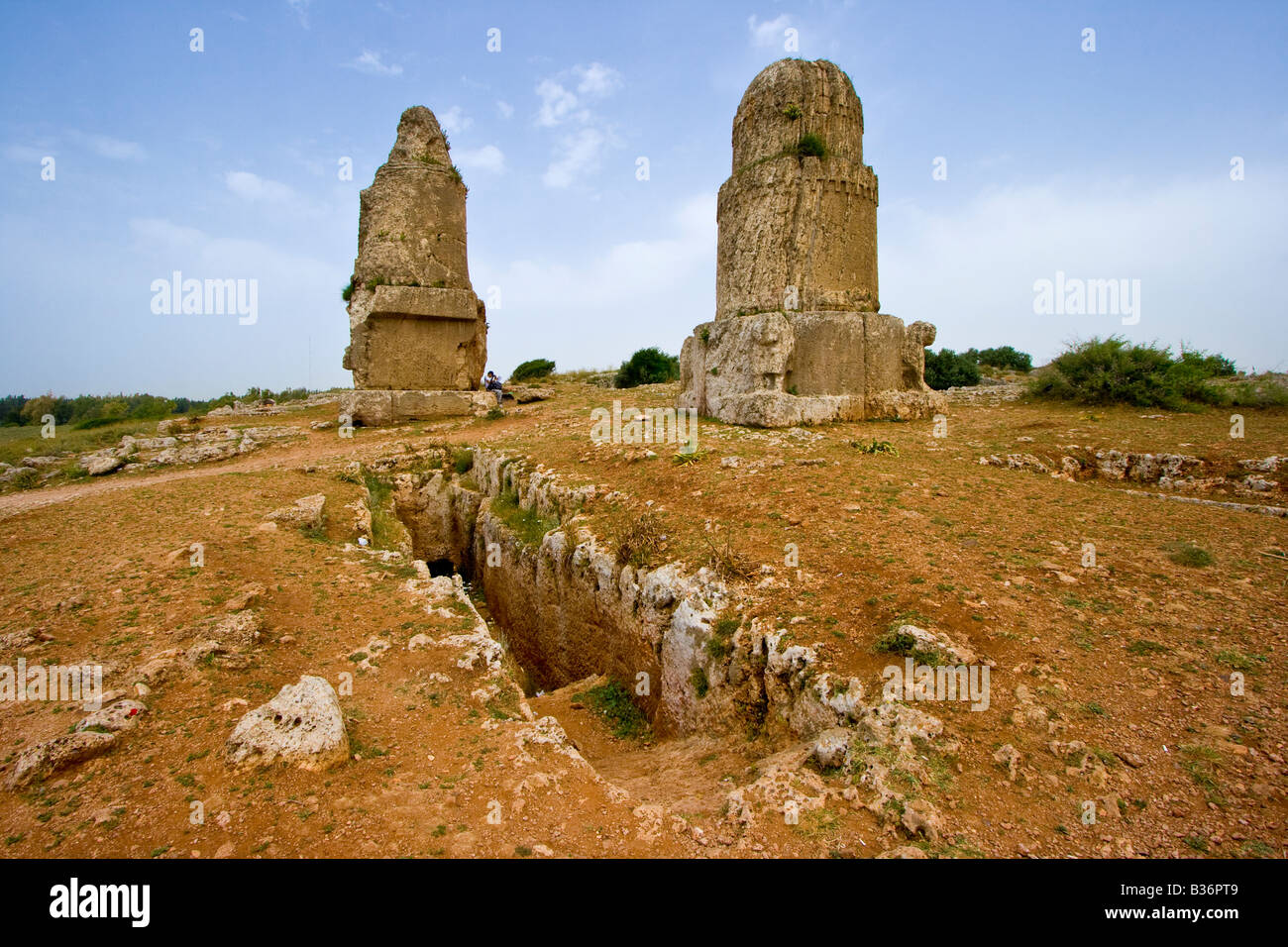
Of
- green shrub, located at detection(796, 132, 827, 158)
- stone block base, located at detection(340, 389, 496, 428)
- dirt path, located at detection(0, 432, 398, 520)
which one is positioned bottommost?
dirt path, located at detection(0, 432, 398, 520)

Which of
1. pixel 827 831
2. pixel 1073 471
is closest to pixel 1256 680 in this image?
pixel 827 831

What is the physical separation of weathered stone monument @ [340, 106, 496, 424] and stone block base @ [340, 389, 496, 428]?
19mm

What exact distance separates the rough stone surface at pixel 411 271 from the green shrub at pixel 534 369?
11.2 meters

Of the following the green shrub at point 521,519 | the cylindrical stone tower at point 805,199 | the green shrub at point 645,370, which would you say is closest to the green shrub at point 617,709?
the green shrub at point 521,519

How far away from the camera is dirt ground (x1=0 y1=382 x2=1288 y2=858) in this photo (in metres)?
2.31

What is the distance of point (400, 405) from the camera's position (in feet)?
38.7

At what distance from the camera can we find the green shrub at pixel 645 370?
1973 cm

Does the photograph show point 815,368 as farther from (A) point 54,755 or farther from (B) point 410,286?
(A) point 54,755

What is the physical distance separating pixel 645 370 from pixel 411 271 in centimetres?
942

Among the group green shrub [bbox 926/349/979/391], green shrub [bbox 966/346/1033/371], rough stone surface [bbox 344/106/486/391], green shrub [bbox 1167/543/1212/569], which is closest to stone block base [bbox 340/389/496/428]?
rough stone surface [bbox 344/106/486/391]

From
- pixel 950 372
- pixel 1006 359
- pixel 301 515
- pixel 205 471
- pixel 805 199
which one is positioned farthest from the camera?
pixel 1006 359

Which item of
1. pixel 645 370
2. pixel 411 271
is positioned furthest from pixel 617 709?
pixel 645 370

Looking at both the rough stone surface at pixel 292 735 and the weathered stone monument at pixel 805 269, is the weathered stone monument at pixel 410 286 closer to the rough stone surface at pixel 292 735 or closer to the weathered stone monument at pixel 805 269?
the weathered stone monument at pixel 805 269

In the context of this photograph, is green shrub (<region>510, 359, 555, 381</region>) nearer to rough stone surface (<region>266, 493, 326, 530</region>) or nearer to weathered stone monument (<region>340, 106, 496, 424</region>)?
weathered stone monument (<region>340, 106, 496, 424</region>)
